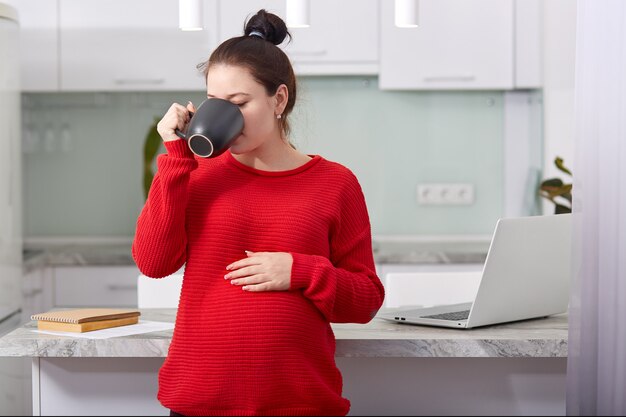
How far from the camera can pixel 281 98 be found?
4.90ft

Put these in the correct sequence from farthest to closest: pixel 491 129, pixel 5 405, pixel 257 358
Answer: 1. pixel 491 129
2. pixel 5 405
3. pixel 257 358

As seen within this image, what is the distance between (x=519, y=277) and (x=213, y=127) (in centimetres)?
75

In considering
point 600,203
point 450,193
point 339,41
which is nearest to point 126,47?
point 339,41

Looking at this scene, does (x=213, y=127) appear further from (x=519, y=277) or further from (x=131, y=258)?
(x=131, y=258)

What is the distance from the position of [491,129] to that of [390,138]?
40 centimetres

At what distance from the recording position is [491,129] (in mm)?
3678

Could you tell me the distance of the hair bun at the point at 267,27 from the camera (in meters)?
1.52

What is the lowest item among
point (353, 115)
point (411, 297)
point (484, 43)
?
point (411, 297)

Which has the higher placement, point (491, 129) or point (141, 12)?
point (141, 12)

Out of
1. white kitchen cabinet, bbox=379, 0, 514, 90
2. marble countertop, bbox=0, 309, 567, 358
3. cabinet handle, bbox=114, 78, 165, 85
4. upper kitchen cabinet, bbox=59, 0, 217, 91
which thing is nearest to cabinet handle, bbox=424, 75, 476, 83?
white kitchen cabinet, bbox=379, 0, 514, 90

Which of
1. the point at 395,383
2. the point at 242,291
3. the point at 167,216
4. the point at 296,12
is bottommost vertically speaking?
the point at 395,383

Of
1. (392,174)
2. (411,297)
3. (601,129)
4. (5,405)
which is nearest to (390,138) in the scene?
(392,174)

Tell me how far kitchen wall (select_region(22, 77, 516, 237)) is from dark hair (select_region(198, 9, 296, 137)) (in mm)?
2132

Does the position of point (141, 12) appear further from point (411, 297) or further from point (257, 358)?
point (257, 358)
